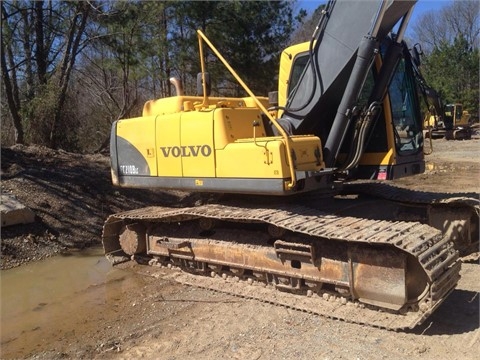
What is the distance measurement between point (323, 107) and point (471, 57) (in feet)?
120

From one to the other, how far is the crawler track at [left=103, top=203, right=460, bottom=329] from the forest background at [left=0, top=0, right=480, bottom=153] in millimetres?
8027

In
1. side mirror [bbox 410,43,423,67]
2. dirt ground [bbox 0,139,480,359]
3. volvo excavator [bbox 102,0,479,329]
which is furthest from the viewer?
side mirror [bbox 410,43,423,67]

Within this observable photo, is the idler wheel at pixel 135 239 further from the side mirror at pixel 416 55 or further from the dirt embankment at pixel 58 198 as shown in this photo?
the side mirror at pixel 416 55

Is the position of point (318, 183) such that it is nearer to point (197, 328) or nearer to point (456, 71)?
point (197, 328)

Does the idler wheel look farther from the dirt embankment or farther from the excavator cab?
the excavator cab

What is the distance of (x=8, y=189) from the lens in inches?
351

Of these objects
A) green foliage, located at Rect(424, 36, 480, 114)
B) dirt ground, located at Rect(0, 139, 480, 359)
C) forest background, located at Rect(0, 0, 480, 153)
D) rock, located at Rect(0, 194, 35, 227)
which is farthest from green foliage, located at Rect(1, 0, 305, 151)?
green foliage, located at Rect(424, 36, 480, 114)

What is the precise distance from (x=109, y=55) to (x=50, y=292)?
385 inches

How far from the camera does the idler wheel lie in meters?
6.84

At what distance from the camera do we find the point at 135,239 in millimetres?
6828

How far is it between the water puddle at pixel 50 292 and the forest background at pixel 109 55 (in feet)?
20.4

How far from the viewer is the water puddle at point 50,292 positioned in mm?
5074

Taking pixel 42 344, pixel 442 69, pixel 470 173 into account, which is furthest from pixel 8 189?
pixel 442 69

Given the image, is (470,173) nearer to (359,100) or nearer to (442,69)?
(359,100)
